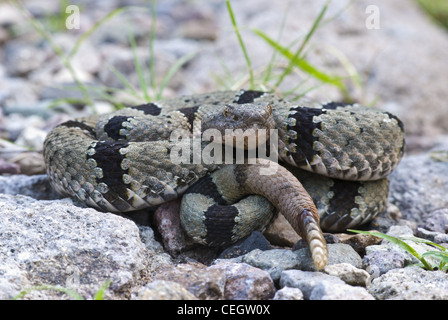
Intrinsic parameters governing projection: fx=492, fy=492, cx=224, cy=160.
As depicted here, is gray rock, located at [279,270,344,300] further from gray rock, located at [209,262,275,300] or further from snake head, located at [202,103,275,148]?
snake head, located at [202,103,275,148]

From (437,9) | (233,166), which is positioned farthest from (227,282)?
(437,9)

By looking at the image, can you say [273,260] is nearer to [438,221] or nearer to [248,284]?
[248,284]

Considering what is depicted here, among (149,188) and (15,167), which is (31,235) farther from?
(15,167)

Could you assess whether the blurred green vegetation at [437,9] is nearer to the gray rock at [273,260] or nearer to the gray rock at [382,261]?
Result: the gray rock at [382,261]

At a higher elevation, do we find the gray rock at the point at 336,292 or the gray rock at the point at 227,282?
the gray rock at the point at 336,292

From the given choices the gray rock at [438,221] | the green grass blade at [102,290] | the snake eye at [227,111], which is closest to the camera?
the green grass blade at [102,290]

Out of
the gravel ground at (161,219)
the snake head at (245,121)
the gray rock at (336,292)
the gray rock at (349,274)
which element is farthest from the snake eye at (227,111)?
the gray rock at (336,292)
